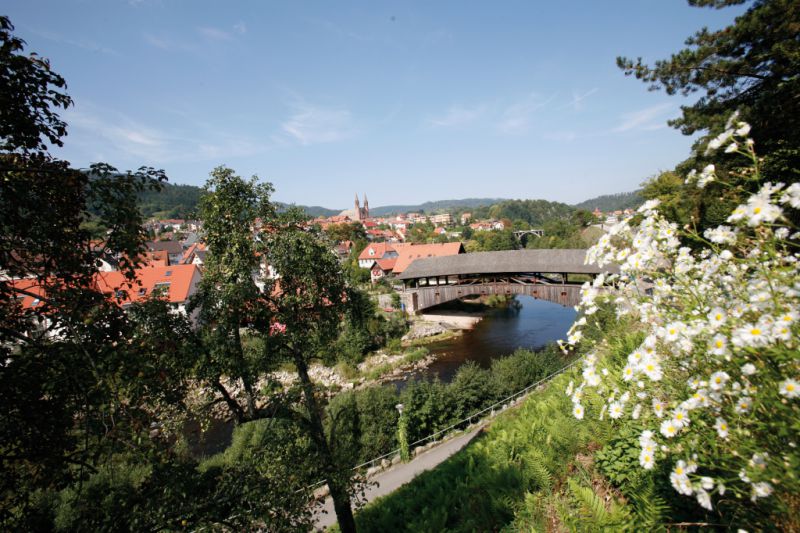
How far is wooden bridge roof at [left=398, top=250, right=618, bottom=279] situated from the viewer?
20.0 meters

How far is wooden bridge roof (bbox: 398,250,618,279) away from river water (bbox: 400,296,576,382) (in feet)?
15.7

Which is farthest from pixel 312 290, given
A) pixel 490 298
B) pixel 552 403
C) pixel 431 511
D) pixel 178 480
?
pixel 490 298

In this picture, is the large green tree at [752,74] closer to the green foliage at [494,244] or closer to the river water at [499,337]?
the river water at [499,337]

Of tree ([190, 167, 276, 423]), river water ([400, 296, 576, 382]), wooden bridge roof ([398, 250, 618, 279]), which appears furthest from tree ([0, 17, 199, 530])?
wooden bridge roof ([398, 250, 618, 279])

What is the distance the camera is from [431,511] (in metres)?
5.64

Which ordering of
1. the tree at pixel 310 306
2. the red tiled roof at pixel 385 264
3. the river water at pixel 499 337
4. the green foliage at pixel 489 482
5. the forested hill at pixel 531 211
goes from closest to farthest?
the green foliage at pixel 489 482 → the tree at pixel 310 306 → the river water at pixel 499 337 → the red tiled roof at pixel 385 264 → the forested hill at pixel 531 211

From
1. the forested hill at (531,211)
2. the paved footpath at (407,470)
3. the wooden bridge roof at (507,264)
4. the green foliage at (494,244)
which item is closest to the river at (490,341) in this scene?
the wooden bridge roof at (507,264)

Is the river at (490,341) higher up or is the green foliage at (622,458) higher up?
the green foliage at (622,458)

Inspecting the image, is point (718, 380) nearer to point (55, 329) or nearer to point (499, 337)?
point (55, 329)

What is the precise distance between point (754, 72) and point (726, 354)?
30.6 feet

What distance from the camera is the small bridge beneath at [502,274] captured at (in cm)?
2031

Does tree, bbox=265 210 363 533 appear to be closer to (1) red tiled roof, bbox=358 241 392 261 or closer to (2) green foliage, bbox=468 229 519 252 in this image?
(1) red tiled roof, bbox=358 241 392 261

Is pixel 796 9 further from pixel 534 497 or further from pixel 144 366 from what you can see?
pixel 144 366

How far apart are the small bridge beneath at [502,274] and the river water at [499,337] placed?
320 cm
